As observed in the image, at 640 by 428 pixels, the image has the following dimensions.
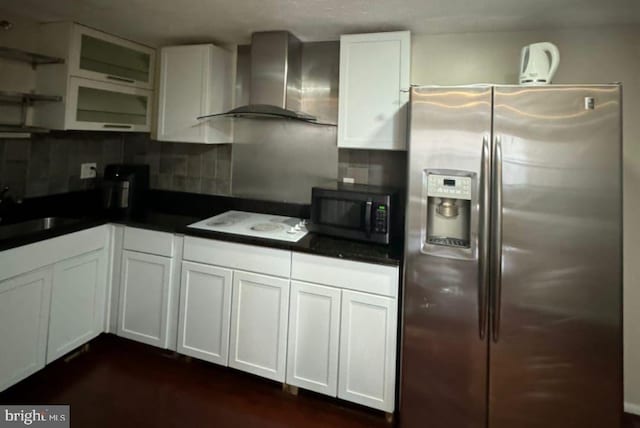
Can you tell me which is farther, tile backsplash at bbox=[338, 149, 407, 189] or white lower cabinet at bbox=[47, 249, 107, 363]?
tile backsplash at bbox=[338, 149, 407, 189]

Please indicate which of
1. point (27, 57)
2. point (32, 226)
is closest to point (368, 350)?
point (32, 226)

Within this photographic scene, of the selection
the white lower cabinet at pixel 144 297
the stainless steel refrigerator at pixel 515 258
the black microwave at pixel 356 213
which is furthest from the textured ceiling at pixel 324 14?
the white lower cabinet at pixel 144 297

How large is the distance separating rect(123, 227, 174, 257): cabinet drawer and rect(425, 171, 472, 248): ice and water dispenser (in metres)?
1.60

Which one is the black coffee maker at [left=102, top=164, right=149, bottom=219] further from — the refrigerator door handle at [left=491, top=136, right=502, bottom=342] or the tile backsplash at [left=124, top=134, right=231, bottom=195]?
the refrigerator door handle at [left=491, top=136, right=502, bottom=342]

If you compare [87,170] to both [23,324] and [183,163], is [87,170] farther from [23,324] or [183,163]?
[23,324]

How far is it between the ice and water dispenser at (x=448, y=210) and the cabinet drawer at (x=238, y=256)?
2.66 feet

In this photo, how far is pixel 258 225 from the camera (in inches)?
94.7

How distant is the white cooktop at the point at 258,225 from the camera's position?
7.20 ft

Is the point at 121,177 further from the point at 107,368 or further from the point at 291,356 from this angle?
the point at 291,356

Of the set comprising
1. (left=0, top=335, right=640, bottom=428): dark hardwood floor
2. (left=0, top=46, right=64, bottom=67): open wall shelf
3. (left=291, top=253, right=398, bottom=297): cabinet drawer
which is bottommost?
(left=0, top=335, right=640, bottom=428): dark hardwood floor

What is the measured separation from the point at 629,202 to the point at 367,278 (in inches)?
60.0

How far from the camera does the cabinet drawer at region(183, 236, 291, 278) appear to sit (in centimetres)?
208

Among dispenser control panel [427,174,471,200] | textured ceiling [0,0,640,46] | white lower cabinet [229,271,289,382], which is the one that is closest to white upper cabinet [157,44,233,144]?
textured ceiling [0,0,640,46]

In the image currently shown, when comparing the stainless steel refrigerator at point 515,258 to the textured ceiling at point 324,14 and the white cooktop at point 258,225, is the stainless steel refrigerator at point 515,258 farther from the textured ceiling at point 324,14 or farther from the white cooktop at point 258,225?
the white cooktop at point 258,225
